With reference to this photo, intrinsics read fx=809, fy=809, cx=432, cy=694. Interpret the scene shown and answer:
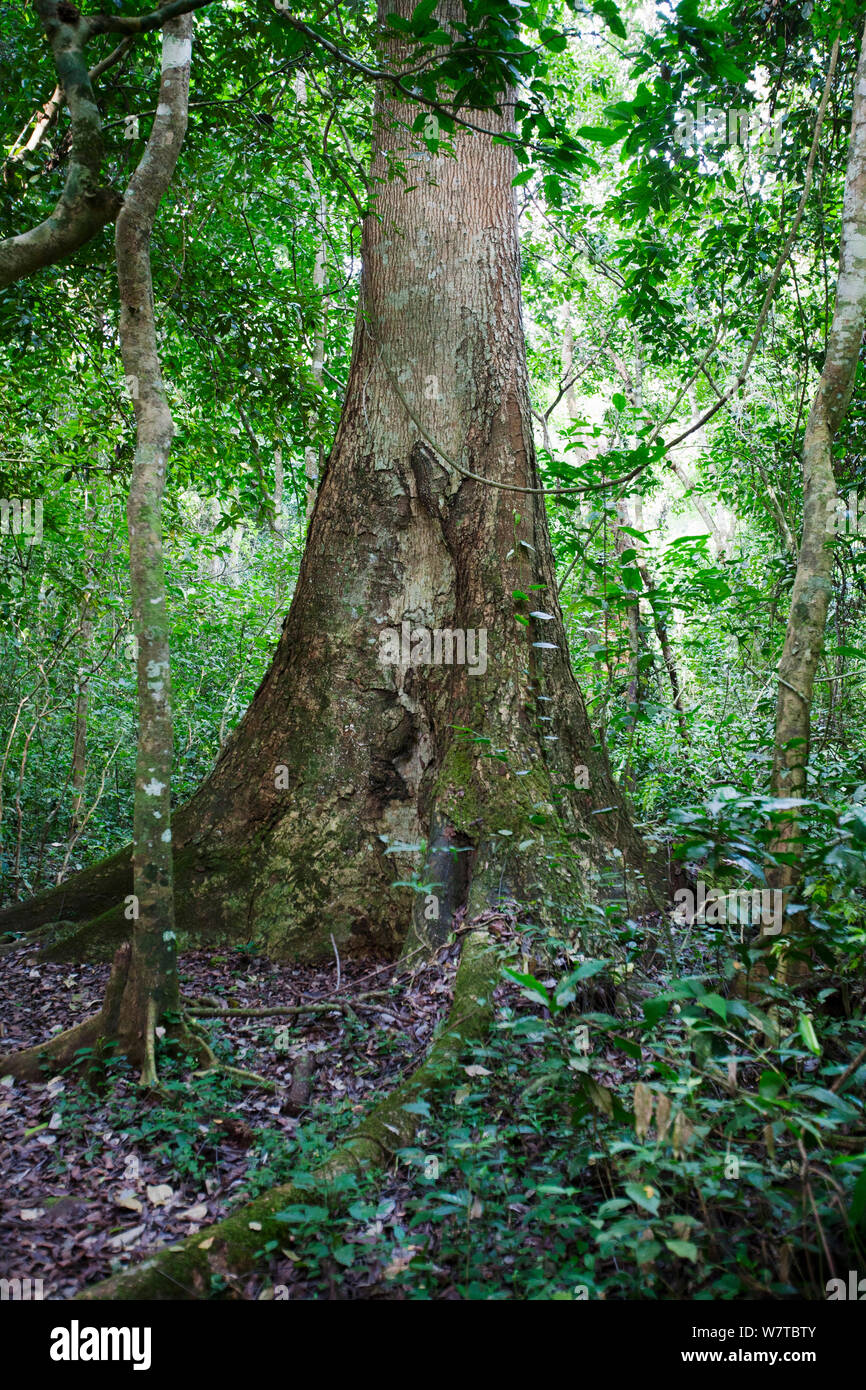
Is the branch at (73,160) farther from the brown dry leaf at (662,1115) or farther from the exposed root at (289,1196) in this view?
the brown dry leaf at (662,1115)

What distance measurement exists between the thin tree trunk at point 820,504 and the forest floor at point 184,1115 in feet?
5.57

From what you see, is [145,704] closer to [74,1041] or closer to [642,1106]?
[74,1041]

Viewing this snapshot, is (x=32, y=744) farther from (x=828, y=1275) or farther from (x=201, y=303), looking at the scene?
(x=828, y=1275)

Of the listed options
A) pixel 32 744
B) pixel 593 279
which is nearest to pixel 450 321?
pixel 32 744

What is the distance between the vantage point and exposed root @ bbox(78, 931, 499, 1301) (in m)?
2.03
